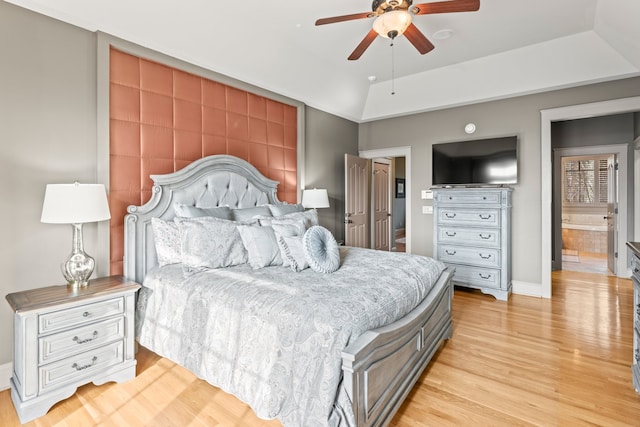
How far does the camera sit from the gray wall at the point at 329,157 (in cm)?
486

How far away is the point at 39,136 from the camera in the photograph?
8.00ft

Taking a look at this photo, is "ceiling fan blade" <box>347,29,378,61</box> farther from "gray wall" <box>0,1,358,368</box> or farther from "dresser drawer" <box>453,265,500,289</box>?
"dresser drawer" <box>453,265,500,289</box>

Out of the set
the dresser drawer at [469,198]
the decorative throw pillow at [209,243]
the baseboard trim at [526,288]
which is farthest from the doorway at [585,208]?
the decorative throw pillow at [209,243]

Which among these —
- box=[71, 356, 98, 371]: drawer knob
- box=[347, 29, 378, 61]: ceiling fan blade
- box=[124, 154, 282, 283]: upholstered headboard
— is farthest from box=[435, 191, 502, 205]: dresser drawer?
box=[71, 356, 98, 371]: drawer knob

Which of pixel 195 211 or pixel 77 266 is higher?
pixel 195 211

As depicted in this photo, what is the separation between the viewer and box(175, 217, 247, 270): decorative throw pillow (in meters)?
2.60

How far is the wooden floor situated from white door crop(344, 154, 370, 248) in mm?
2305

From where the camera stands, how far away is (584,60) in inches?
147

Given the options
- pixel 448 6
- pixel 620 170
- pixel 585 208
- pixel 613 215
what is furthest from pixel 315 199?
pixel 585 208

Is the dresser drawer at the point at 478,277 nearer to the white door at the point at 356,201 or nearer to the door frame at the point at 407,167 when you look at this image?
the door frame at the point at 407,167

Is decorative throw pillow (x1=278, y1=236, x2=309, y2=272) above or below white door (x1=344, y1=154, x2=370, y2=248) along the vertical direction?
below

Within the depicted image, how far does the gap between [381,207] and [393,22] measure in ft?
14.7

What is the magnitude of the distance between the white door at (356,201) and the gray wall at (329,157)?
6.7 inches

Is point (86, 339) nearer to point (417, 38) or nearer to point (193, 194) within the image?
point (193, 194)
